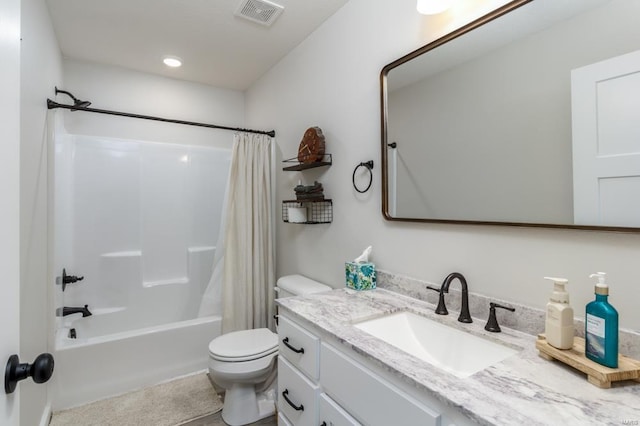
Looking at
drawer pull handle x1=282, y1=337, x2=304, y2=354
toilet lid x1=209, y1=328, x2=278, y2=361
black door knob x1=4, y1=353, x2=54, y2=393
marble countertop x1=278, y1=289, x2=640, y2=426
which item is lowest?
toilet lid x1=209, y1=328, x2=278, y2=361

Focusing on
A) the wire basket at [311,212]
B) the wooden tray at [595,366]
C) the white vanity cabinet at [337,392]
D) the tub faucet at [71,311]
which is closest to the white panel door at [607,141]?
the wooden tray at [595,366]

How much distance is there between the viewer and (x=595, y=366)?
2.41 feet

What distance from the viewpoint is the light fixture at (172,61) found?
2539mm

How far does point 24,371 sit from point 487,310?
1.33 metres

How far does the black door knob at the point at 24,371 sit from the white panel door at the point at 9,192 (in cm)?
2

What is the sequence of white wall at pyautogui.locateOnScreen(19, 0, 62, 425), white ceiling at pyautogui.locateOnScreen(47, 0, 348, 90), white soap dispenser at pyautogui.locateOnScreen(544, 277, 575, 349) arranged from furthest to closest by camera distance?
white ceiling at pyautogui.locateOnScreen(47, 0, 348, 90)
white wall at pyautogui.locateOnScreen(19, 0, 62, 425)
white soap dispenser at pyautogui.locateOnScreen(544, 277, 575, 349)

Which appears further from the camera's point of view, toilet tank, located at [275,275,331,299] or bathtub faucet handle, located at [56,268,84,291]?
bathtub faucet handle, located at [56,268,84,291]

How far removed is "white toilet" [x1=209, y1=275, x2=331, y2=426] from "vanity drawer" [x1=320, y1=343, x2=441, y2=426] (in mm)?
833

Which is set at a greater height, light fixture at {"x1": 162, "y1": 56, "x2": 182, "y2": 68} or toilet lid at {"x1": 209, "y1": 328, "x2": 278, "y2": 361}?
light fixture at {"x1": 162, "y1": 56, "x2": 182, "y2": 68}

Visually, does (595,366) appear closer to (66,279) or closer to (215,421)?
(215,421)

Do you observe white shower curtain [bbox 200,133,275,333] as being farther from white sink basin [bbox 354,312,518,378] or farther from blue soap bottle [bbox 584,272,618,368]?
blue soap bottle [bbox 584,272,618,368]

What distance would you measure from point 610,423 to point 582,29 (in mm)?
1040

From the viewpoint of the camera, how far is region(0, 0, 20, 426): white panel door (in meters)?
0.59

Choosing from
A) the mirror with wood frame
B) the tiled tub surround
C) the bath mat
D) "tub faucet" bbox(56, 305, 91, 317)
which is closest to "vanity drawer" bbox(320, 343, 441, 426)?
the tiled tub surround
